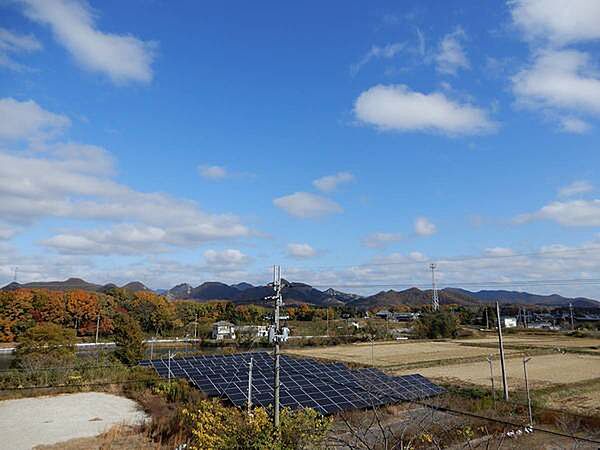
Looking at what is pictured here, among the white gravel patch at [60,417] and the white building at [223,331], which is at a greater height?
the white building at [223,331]

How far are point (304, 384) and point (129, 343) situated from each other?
564 inches

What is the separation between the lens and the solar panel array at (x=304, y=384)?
1595cm

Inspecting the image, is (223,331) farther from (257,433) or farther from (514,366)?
(257,433)

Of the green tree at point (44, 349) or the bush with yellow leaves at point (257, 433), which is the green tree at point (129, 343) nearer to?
the green tree at point (44, 349)

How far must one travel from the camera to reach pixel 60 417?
1584 cm

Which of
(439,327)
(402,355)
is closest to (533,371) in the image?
(402,355)

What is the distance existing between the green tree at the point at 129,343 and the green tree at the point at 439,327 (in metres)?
40.5

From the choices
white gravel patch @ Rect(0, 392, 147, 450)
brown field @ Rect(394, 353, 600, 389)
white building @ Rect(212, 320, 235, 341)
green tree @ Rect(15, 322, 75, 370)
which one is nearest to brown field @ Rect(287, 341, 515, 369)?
brown field @ Rect(394, 353, 600, 389)

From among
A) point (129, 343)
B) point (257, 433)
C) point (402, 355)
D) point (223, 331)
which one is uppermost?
point (129, 343)

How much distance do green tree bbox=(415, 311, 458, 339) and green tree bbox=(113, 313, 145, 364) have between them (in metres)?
40.5

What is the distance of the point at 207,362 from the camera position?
79.0ft

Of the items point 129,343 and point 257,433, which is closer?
point 257,433

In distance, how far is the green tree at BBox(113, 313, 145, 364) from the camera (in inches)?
1063

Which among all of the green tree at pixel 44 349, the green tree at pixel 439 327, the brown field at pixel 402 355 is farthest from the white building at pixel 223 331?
the green tree at pixel 44 349
